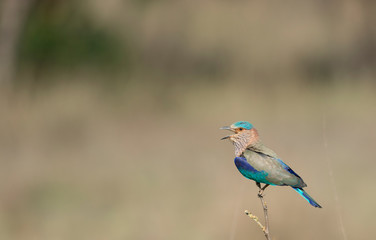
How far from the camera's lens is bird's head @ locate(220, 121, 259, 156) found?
3.27ft

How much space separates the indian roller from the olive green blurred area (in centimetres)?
216

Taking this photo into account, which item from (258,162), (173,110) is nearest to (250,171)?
(258,162)

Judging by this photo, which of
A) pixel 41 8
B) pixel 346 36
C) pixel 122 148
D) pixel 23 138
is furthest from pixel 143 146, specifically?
pixel 346 36

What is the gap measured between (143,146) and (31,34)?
182 centimetres

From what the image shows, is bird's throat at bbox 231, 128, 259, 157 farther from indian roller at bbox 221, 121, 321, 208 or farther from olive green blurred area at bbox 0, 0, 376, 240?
olive green blurred area at bbox 0, 0, 376, 240

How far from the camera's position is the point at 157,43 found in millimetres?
Result: 5582

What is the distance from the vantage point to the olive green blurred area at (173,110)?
3.42 meters

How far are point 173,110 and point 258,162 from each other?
4.23m

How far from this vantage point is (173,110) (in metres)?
5.20

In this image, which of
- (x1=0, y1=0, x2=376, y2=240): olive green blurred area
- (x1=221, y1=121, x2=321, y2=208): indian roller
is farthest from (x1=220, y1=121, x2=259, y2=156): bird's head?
(x1=0, y1=0, x2=376, y2=240): olive green blurred area

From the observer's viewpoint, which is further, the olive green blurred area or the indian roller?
the olive green blurred area

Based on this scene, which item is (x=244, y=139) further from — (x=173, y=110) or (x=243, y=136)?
(x=173, y=110)

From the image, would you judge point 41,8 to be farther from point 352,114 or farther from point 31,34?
point 352,114

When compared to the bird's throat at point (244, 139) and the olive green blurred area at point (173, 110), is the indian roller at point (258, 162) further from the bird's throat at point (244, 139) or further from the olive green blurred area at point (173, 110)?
the olive green blurred area at point (173, 110)
